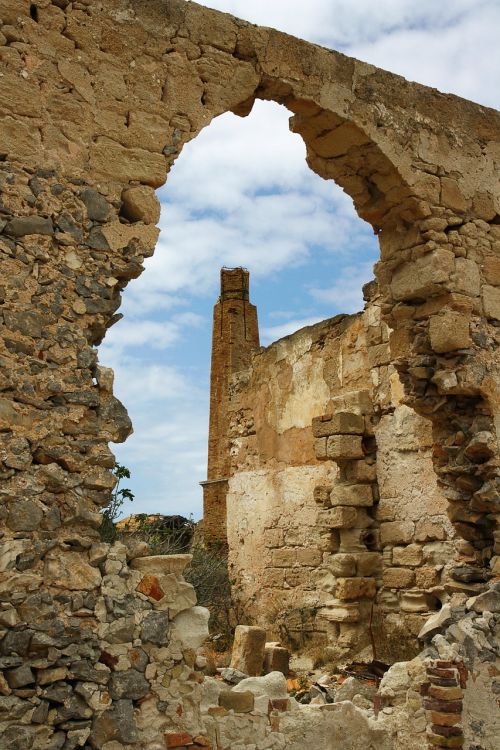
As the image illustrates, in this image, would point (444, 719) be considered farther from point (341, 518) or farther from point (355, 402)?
point (355, 402)

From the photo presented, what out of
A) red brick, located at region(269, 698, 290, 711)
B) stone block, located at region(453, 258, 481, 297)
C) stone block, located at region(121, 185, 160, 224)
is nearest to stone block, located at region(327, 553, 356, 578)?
stone block, located at region(453, 258, 481, 297)

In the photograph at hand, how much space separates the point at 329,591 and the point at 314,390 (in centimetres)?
224

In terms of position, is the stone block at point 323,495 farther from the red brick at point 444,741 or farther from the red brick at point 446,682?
the red brick at point 444,741

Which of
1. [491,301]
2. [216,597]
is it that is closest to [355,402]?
[491,301]

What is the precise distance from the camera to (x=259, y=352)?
962 cm

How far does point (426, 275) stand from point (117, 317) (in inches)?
89.3

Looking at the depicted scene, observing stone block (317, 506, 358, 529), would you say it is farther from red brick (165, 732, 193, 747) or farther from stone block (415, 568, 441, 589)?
red brick (165, 732, 193, 747)

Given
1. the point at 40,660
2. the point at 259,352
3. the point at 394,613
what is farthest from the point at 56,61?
the point at 259,352

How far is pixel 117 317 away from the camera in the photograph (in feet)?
13.0

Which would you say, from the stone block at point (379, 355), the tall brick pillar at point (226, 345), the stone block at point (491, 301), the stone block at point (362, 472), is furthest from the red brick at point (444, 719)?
the tall brick pillar at point (226, 345)

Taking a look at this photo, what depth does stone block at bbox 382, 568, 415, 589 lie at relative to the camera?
22.3 ft

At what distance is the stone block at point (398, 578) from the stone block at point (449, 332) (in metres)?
2.50

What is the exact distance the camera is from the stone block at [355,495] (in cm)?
723

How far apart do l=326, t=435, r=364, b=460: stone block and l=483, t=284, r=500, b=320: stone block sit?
228 centimetres
